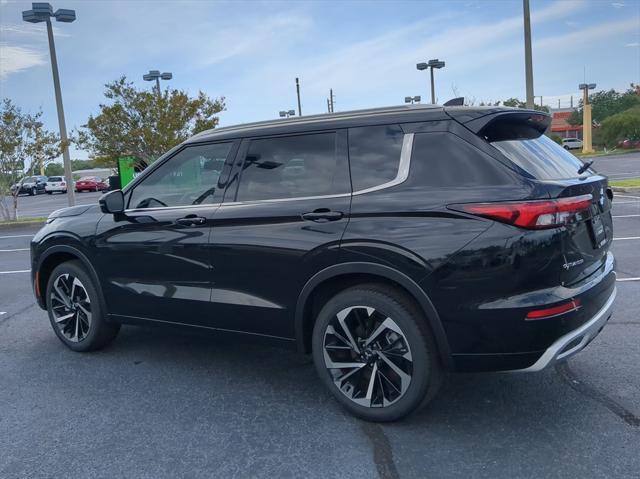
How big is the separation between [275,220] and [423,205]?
0.99 m

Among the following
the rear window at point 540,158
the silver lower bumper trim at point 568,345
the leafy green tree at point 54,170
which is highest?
the leafy green tree at point 54,170

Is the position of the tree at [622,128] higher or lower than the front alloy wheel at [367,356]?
higher

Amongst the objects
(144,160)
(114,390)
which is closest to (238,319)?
(114,390)

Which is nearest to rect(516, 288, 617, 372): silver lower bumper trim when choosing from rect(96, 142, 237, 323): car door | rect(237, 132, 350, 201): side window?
rect(237, 132, 350, 201): side window

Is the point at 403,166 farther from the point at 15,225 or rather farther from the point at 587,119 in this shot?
the point at 587,119

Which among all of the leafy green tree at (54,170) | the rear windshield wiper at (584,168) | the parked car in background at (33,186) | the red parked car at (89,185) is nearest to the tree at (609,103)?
the red parked car at (89,185)

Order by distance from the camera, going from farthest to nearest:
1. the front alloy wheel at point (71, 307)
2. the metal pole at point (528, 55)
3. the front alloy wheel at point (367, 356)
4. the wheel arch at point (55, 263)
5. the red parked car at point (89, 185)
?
the red parked car at point (89, 185), the metal pole at point (528, 55), the front alloy wheel at point (71, 307), the wheel arch at point (55, 263), the front alloy wheel at point (367, 356)

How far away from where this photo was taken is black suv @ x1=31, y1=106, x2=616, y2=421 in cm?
307

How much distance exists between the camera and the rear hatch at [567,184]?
311 cm

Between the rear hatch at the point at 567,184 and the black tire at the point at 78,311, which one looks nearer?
the rear hatch at the point at 567,184

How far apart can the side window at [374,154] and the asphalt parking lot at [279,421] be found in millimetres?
1471

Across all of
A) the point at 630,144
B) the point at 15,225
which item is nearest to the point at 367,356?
the point at 15,225

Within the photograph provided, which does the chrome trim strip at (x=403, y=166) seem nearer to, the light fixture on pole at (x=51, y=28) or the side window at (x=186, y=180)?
the side window at (x=186, y=180)

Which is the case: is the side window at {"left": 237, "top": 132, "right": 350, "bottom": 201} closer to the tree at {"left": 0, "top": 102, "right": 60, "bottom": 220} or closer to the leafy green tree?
the tree at {"left": 0, "top": 102, "right": 60, "bottom": 220}
